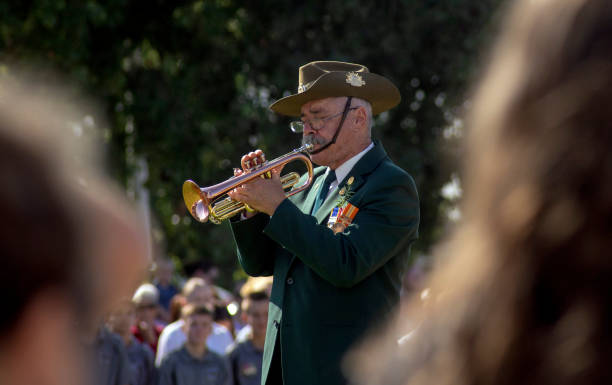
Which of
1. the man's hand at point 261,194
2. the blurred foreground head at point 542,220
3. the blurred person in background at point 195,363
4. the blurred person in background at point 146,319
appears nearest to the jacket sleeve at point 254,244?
the man's hand at point 261,194

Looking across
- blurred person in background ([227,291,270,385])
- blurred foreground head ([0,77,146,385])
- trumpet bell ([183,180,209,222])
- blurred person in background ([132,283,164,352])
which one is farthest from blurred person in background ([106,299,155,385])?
blurred foreground head ([0,77,146,385])

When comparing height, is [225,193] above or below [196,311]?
below

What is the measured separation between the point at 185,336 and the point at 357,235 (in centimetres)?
469

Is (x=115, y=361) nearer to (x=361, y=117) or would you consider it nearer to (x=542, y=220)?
(x=361, y=117)

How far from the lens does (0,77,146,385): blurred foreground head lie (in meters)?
1.17

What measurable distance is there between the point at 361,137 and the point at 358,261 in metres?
0.67

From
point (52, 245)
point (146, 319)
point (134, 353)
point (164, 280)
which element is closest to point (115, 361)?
point (134, 353)

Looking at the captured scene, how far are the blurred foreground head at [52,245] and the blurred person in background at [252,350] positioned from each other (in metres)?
6.24

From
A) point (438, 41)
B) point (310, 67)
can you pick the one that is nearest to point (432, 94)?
point (438, 41)

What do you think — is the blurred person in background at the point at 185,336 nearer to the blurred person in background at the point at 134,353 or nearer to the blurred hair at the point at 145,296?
the blurred person in background at the point at 134,353

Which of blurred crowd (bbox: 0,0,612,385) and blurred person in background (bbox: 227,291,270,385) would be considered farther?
blurred person in background (bbox: 227,291,270,385)

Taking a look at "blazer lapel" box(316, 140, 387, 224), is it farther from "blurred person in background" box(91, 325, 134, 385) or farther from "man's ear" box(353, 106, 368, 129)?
"blurred person in background" box(91, 325, 134, 385)

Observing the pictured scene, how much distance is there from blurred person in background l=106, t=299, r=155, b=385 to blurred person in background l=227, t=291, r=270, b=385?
26.2 inches

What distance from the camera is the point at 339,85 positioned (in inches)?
161
